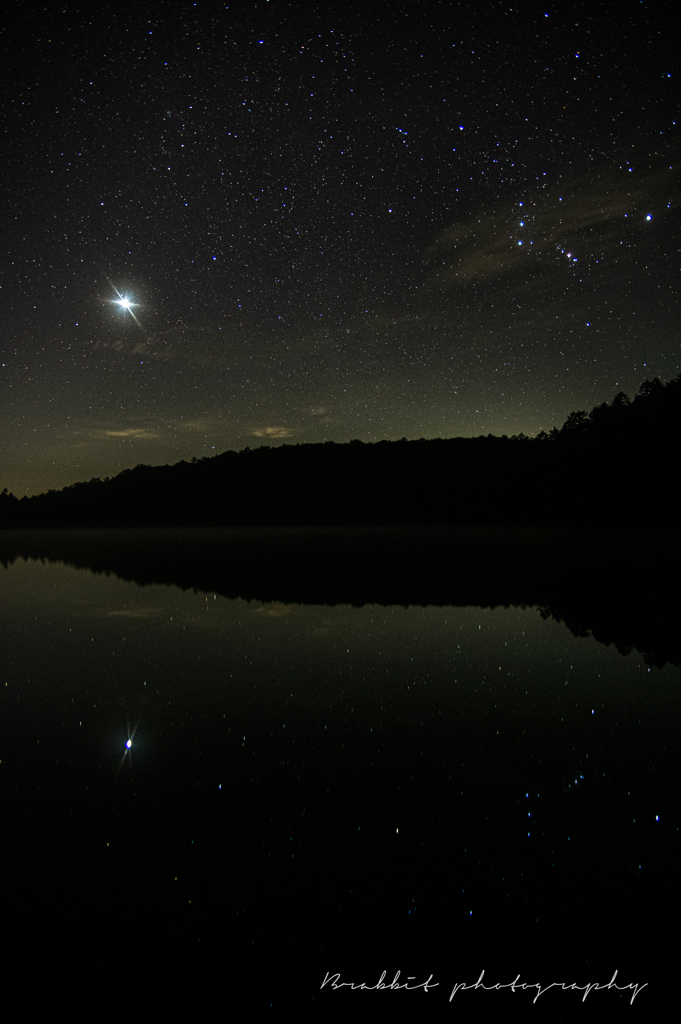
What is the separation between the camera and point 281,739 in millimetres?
4770

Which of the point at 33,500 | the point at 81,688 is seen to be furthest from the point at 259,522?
the point at 33,500

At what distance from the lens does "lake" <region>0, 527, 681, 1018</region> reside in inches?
97.9

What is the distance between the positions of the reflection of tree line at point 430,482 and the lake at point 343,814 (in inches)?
1940

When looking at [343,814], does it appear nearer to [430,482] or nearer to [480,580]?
[480,580]

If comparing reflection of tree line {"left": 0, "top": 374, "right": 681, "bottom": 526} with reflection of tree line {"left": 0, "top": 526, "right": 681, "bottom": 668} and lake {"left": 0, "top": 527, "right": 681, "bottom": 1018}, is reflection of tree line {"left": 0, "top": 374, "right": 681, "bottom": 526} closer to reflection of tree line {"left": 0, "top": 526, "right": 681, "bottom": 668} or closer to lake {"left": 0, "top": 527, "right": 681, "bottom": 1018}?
reflection of tree line {"left": 0, "top": 526, "right": 681, "bottom": 668}

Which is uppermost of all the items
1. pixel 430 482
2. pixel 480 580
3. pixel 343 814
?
pixel 430 482

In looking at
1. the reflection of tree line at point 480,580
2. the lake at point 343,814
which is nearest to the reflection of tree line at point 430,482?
the reflection of tree line at point 480,580

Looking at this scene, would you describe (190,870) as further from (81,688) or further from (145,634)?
(145,634)

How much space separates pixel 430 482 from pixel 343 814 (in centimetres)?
7467

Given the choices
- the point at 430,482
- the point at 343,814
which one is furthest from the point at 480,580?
the point at 430,482

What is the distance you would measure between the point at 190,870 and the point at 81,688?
4008 mm

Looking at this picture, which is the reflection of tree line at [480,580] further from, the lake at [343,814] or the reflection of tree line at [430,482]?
the reflection of tree line at [430,482]

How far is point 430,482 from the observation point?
76.7m

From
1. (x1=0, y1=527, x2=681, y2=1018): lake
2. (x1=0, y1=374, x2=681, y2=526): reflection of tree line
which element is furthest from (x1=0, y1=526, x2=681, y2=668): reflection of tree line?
(x1=0, y1=374, x2=681, y2=526): reflection of tree line
